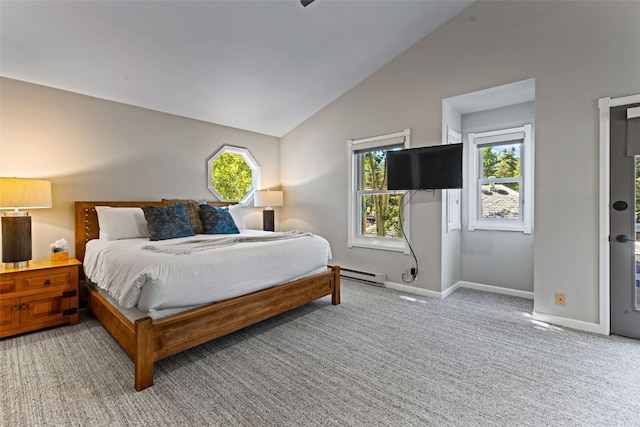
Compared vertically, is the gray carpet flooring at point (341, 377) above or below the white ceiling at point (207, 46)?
below

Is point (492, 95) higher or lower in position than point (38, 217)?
higher

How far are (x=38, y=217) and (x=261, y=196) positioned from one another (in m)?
2.72

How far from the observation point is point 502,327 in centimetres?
285

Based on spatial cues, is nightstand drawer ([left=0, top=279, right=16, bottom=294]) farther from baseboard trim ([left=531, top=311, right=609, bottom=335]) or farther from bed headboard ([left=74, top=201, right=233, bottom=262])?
baseboard trim ([left=531, top=311, right=609, bottom=335])

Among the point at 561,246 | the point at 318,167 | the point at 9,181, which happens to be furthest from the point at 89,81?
the point at 561,246

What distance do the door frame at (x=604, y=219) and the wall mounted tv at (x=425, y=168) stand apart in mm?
1192

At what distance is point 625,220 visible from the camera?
2596 millimetres

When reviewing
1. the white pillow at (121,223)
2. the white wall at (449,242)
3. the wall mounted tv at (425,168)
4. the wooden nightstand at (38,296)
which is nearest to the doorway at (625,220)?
the wall mounted tv at (425,168)

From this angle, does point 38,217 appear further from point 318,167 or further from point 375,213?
point 375,213

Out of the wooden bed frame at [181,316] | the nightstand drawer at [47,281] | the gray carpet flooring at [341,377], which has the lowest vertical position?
the gray carpet flooring at [341,377]

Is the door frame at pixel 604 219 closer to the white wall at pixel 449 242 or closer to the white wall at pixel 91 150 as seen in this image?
the white wall at pixel 449 242

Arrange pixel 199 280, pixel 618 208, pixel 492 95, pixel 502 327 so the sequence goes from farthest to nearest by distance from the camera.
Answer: pixel 492 95 → pixel 502 327 → pixel 618 208 → pixel 199 280

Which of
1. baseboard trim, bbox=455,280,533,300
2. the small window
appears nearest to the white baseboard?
baseboard trim, bbox=455,280,533,300

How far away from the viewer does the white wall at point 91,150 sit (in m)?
3.10
